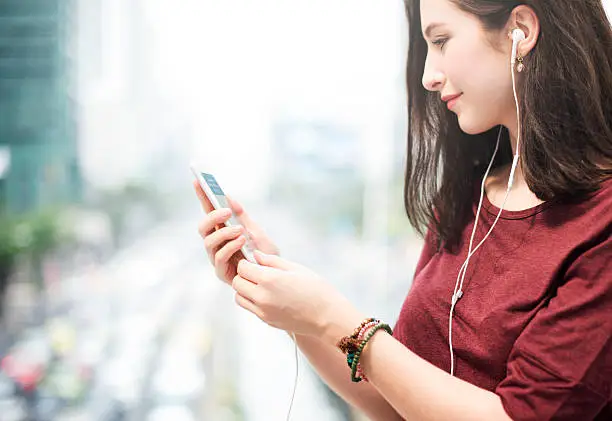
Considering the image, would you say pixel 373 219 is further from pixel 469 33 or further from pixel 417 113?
pixel 469 33

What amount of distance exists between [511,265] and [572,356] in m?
0.17

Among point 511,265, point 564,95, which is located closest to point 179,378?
point 511,265

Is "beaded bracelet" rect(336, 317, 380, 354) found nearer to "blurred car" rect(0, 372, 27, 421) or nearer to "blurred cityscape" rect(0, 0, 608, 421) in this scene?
"blurred cityscape" rect(0, 0, 608, 421)

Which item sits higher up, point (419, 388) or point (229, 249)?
point (229, 249)

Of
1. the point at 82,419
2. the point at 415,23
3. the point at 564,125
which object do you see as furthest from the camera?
the point at 82,419

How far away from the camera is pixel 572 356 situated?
676 millimetres

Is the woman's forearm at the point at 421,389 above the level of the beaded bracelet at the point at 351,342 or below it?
below

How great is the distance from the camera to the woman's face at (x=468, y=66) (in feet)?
2.68

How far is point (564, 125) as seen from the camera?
80cm

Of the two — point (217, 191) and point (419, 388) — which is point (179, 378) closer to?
point (217, 191)

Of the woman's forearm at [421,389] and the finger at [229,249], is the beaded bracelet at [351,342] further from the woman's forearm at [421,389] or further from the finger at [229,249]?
the finger at [229,249]

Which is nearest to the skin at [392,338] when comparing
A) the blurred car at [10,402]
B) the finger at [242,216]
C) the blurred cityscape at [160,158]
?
the finger at [242,216]

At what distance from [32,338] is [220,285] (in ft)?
1.74

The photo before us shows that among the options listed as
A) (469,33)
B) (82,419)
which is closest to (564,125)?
(469,33)
